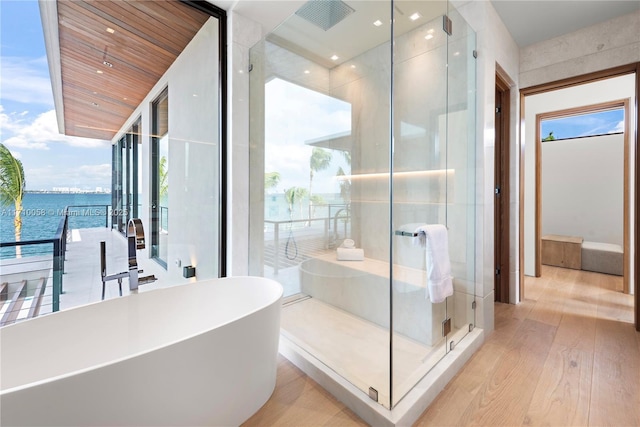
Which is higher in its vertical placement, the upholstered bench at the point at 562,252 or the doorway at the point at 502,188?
the doorway at the point at 502,188

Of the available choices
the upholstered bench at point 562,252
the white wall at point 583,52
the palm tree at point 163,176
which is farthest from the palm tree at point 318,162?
the upholstered bench at point 562,252

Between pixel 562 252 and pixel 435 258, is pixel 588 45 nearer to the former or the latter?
pixel 435 258

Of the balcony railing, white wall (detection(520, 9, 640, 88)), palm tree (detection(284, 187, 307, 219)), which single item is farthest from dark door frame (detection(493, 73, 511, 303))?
the balcony railing

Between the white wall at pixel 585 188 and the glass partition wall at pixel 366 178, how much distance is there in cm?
424

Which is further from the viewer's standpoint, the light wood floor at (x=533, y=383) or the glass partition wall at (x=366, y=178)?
the glass partition wall at (x=366, y=178)

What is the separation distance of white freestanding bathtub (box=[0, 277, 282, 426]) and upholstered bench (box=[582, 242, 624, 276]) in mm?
5071

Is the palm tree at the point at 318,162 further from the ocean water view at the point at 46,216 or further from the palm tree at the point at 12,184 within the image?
the palm tree at the point at 12,184

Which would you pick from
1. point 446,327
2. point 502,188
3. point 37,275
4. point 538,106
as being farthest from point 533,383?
point 538,106

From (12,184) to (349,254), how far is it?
219 centimetres

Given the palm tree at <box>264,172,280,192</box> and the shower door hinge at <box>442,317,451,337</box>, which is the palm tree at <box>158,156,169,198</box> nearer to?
the palm tree at <box>264,172,280,192</box>

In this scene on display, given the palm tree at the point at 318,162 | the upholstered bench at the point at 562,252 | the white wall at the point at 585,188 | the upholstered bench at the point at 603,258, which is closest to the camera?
the palm tree at the point at 318,162

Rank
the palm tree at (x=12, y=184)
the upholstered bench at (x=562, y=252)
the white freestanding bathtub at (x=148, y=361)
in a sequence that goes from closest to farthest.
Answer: the white freestanding bathtub at (x=148, y=361), the palm tree at (x=12, y=184), the upholstered bench at (x=562, y=252)

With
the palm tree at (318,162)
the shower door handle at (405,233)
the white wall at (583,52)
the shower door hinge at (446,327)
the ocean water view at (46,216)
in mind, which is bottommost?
the shower door hinge at (446,327)

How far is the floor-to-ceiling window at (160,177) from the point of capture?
2.33 m
